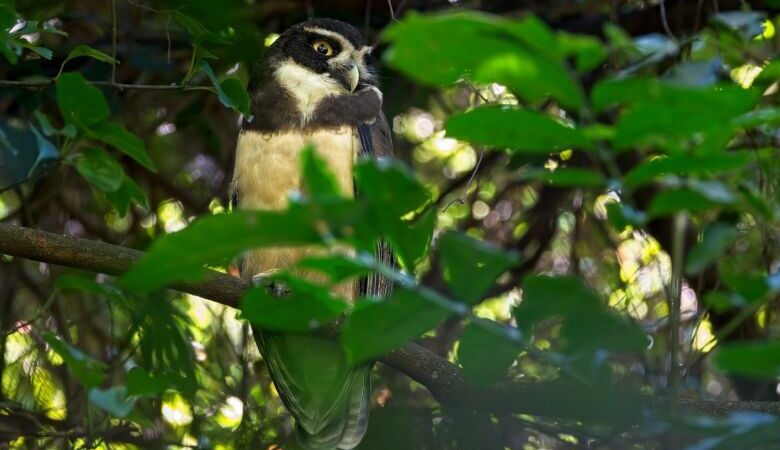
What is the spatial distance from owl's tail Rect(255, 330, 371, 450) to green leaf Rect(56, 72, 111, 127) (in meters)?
0.86

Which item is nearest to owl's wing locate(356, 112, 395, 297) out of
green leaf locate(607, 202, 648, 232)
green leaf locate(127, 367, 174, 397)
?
green leaf locate(127, 367, 174, 397)

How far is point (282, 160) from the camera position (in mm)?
2967

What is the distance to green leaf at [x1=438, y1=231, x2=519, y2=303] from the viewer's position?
1007mm

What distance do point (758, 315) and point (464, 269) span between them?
283 cm


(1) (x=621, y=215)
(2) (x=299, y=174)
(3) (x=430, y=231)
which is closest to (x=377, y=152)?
(2) (x=299, y=174)

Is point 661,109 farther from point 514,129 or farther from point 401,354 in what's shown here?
point 401,354

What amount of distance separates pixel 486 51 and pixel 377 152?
2.10m

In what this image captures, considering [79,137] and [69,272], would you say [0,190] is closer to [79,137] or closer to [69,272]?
[79,137]

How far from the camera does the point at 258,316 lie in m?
1.09

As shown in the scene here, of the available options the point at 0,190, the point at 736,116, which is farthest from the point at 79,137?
the point at 736,116

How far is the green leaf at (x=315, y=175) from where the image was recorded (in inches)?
38.4

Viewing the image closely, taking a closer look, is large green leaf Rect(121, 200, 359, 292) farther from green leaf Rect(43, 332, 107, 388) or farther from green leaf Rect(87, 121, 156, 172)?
green leaf Rect(87, 121, 156, 172)

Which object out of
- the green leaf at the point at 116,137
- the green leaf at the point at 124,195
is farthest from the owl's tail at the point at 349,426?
the green leaf at the point at 116,137

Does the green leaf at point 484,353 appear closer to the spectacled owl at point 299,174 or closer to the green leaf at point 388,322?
the green leaf at point 388,322
